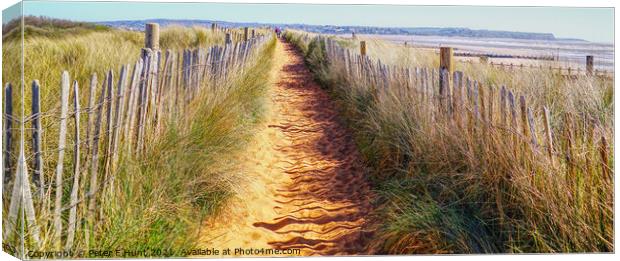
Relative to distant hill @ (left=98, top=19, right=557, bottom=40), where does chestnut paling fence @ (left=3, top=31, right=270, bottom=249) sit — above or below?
below

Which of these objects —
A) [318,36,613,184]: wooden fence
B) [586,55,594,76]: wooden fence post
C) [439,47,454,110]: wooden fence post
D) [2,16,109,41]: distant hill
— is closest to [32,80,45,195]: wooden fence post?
[2,16,109,41]: distant hill

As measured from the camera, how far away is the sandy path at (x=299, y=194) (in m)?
4.67

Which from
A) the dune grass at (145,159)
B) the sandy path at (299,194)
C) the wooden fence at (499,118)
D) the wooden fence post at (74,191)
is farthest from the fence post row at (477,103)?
the wooden fence post at (74,191)

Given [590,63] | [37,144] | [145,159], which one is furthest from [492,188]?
[37,144]

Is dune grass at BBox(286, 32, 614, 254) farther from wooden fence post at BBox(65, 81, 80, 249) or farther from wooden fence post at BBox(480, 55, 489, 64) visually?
wooden fence post at BBox(65, 81, 80, 249)

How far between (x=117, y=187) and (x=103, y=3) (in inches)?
43.5

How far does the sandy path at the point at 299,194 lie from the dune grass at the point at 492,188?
0.25 m

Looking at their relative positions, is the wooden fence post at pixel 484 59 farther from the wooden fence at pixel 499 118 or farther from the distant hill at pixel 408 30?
the distant hill at pixel 408 30

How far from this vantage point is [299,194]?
5602 mm

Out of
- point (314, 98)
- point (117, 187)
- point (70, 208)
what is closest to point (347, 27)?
point (117, 187)

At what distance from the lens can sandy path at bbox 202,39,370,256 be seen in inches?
184

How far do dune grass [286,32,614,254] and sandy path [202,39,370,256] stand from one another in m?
0.25

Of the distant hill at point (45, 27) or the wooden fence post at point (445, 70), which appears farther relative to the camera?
the wooden fence post at point (445, 70)

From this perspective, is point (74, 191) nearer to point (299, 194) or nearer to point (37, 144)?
point (37, 144)
